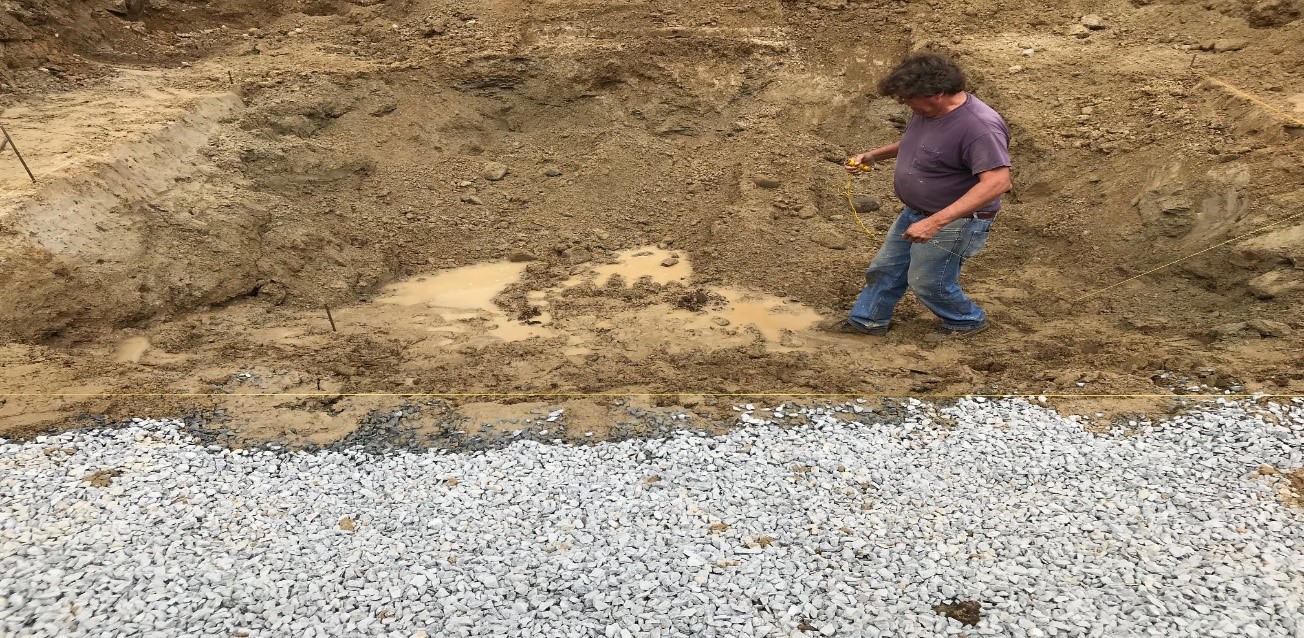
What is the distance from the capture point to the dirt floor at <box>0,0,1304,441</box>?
460cm

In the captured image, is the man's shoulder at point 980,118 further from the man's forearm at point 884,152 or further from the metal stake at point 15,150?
the metal stake at point 15,150

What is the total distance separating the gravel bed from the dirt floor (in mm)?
444

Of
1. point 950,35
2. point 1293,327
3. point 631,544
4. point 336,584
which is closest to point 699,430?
point 631,544

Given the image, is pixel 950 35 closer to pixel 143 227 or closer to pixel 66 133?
pixel 143 227

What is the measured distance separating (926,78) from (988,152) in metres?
0.54

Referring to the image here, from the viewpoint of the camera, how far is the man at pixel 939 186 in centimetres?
400

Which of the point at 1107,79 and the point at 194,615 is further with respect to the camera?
the point at 1107,79

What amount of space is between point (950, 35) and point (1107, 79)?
70.8 inches

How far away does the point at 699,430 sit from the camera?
4047mm

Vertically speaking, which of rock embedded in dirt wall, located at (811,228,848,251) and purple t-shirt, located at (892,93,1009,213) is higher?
purple t-shirt, located at (892,93,1009,213)

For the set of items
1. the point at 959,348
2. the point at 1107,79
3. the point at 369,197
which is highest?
the point at 1107,79

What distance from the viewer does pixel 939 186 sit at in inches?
171

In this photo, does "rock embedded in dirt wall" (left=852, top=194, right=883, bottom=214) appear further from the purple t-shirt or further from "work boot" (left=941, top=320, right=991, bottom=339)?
the purple t-shirt

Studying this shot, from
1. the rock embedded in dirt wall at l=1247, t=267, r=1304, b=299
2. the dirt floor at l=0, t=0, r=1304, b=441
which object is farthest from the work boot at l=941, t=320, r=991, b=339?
the rock embedded in dirt wall at l=1247, t=267, r=1304, b=299
